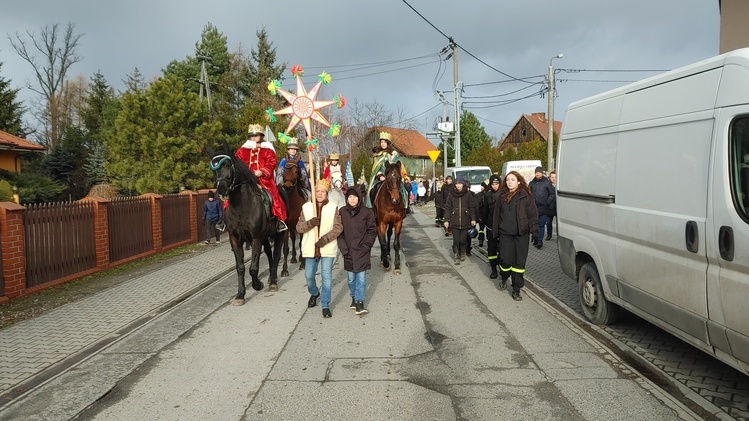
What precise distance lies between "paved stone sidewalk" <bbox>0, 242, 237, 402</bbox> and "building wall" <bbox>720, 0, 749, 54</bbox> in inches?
595

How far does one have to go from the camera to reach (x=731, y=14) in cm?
1512

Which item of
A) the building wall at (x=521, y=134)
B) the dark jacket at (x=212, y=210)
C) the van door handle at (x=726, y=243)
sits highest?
the building wall at (x=521, y=134)

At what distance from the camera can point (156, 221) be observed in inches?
566

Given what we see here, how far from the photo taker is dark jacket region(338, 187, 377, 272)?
7.00 meters

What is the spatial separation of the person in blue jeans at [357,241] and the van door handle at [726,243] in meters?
4.10

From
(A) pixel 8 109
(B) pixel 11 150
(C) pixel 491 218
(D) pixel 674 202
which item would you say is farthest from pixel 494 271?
(A) pixel 8 109

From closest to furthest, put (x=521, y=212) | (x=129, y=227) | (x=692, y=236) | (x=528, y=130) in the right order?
(x=692, y=236), (x=521, y=212), (x=129, y=227), (x=528, y=130)

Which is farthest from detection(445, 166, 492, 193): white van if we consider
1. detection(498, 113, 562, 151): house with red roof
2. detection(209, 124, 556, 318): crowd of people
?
detection(498, 113, 562, 151): house with red roof

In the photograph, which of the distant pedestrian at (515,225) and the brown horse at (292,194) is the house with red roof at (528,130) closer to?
the brown horse at (292,194)

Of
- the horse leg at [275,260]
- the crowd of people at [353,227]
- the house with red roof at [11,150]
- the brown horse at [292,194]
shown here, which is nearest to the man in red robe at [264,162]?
the crowd of people at [353,227]

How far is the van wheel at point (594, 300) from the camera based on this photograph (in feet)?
20.6

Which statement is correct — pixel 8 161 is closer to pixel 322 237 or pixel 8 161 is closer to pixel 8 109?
pixel 8 109

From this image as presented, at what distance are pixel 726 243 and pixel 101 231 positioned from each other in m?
11.4

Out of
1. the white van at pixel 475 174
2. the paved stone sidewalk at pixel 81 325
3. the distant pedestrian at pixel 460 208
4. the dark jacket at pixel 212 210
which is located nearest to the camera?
the paved stone sidewalk at pixel 81 325
